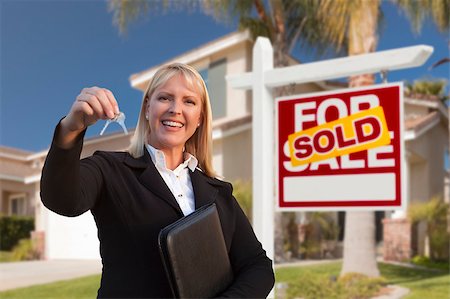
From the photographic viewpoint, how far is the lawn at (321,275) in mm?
9782

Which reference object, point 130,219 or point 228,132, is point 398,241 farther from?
point 130,219

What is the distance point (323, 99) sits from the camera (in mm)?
4535

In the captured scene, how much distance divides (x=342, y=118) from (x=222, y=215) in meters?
2.94

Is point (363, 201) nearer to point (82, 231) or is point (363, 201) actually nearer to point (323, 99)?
point (323, 99)

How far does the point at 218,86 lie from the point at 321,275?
808cm

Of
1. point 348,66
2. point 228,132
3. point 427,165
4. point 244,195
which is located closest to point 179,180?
point 348,66

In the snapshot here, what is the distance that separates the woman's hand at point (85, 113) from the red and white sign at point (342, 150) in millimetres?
3331

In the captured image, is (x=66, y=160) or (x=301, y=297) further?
(x=301, y=297)

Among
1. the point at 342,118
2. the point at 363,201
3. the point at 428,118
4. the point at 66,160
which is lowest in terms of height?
the point at 363,201

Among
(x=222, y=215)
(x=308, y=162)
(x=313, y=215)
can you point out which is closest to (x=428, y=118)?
(x=313, y=215)

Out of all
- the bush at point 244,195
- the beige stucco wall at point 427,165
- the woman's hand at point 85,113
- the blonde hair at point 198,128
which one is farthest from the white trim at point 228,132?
the woman's hand at point 85,113

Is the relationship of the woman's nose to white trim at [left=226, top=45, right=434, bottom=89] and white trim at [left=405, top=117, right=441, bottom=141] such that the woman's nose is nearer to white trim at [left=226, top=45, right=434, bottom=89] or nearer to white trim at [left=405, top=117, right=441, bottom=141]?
white trim at [left=226, top=45, right=434, bottom=89]

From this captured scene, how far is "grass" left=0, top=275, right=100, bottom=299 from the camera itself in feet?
32.1

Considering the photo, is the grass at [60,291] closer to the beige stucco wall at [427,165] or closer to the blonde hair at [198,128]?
the blonde hair at [198,128]
